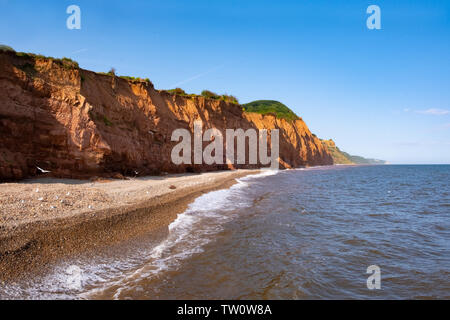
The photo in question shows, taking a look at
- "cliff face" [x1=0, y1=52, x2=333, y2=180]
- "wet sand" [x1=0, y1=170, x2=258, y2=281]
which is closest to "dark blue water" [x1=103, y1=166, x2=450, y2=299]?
"wet sand" [x1=0, y1=170, x2=258, y2=281]

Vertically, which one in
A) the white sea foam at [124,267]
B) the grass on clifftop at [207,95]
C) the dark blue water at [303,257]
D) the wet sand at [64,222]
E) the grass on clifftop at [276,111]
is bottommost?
the dark blue water at [303,257]

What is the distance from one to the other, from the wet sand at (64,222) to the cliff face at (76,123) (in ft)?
12.0

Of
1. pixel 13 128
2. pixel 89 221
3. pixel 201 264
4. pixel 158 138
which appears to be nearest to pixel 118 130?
pixel 158 138

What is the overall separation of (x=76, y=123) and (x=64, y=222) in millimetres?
9720

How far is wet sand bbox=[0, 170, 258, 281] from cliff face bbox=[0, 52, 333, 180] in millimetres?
3645

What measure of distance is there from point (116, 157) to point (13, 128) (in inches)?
225

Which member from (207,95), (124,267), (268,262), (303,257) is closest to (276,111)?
(207,95)

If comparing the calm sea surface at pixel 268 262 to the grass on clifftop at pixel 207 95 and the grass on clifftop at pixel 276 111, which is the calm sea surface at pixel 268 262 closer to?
the grass on clifftop at pixel 207 95

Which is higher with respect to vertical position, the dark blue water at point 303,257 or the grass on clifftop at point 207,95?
the grass on clifftop at point 207,95

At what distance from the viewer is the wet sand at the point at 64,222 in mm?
5145

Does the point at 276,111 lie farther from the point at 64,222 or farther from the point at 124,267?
the point at 124,267

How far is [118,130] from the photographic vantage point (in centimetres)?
1805

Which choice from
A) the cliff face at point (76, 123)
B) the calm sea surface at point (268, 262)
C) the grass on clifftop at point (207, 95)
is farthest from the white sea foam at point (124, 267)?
the grass on clifftop at point (207, 95)
